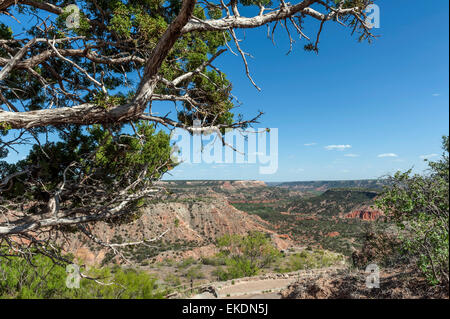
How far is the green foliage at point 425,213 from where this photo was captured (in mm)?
2390

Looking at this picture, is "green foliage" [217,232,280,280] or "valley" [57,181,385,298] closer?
"valley" [57,181,385,298]

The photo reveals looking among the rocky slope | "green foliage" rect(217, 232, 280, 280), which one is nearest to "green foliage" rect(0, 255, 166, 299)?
"green foliage" rect(217, 232, 280, 280)

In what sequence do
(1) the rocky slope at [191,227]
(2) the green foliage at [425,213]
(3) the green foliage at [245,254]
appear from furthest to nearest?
(1) the rocky slope at [191,227] < (3) the green foliage at [245,254] < (2) the green foliage at [425,213]

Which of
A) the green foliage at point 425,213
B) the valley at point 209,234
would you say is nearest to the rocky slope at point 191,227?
the valley at point 209,234

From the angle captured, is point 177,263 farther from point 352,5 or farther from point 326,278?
point 352,5

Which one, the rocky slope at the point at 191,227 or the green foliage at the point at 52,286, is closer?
the green foliage at the point at 52,286

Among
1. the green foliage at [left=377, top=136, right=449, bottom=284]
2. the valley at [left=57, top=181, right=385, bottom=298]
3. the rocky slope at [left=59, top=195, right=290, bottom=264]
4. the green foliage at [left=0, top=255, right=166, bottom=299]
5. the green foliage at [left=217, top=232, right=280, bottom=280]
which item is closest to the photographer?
the green foliage at [left=377, top=136, right=449, bottom=284]

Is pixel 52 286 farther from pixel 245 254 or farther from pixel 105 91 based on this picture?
pixel 245 254

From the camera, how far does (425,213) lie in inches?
110

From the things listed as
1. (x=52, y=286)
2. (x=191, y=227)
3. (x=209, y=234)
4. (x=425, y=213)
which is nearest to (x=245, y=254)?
(x=52, y=286)

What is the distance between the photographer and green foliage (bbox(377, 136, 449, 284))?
7.84ft

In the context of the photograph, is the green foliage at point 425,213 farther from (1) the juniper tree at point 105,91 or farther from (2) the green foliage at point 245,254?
(2) the green foliage at point 245,254

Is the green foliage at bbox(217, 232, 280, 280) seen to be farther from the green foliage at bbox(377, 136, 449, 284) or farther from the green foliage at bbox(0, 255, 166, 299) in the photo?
Result: the green foliage at bbox(377, 136, 449, 284)
